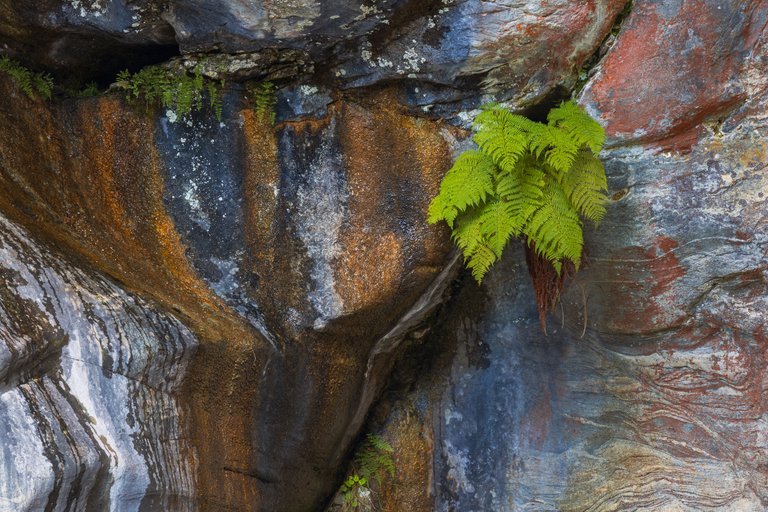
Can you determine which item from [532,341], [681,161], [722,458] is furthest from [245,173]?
[722,458]

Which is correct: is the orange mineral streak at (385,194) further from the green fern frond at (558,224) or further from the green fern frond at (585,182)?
the green fern frond at (585,182)

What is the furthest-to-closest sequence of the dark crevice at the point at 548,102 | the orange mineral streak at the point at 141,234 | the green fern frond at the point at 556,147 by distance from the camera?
the dark crevice at the point at 548,102
the orange mineral streak at the point at 141,234
the green fern frond at the point at 556,147

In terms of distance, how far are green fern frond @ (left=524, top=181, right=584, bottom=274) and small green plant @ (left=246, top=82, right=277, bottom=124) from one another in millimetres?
1835

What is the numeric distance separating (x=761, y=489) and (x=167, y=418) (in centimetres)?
394

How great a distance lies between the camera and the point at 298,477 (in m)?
5.14

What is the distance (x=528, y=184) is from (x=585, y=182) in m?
0.33

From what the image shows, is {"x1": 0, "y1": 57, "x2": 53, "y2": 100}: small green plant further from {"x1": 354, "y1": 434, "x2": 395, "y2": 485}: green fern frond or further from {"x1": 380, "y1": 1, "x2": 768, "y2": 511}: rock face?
{"x1": 354, "y1": 434, "x2": 395, "y2": 485}: green fern frond

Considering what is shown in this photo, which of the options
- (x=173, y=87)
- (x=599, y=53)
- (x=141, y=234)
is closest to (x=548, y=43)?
(x=599, y=53)

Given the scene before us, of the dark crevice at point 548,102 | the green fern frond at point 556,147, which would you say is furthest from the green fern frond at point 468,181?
the dark crevice at point 548,102

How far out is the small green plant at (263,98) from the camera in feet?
14.7

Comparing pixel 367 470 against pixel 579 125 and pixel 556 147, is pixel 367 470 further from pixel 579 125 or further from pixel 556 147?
pixel 579 125

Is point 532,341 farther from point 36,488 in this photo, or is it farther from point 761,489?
point 36,488

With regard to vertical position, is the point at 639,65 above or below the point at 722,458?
above

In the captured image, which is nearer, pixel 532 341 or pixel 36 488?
pixel 36 488
